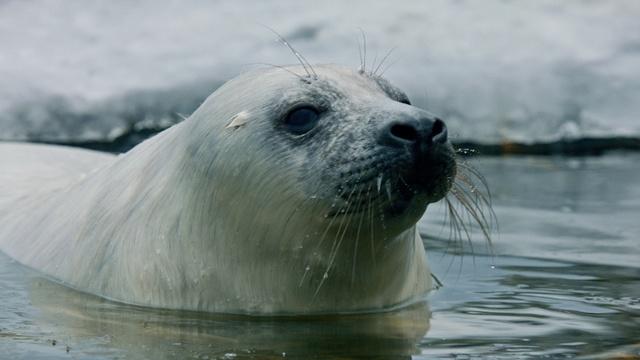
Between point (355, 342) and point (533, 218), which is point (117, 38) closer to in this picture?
point (533, 218)

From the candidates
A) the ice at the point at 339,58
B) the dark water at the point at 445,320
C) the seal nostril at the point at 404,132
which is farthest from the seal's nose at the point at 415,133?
the ice at the point at 339,58

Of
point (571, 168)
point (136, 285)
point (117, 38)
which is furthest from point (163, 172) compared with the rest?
point (117, 38)

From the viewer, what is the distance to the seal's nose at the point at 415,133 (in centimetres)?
379

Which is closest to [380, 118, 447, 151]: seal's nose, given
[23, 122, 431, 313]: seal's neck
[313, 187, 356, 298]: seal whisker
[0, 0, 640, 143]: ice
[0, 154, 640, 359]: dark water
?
[313, 187, 356, 298]: seal whisker

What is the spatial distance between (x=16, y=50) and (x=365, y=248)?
6.35 metres

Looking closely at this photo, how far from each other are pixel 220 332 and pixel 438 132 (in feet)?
2.59

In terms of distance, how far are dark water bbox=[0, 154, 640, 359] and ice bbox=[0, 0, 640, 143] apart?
2.97 m

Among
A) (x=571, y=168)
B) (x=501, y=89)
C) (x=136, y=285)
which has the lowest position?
(x=136, y=285)

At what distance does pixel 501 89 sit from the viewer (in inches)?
361

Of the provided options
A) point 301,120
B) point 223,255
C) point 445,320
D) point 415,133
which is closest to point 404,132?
point 415,133

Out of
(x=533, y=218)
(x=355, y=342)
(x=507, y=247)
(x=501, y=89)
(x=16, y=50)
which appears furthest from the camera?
(x=16, y=50)

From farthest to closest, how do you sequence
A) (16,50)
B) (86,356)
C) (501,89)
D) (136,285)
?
(16,50)
(501,89)
(136,285)
(86,356)

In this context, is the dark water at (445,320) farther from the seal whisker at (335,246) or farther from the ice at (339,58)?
the ice at (339,58)

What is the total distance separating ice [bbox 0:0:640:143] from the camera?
901cm
